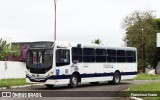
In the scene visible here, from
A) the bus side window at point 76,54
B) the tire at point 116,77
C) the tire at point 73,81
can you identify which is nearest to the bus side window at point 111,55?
the tire at point 116,77

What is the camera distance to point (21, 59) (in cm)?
4631

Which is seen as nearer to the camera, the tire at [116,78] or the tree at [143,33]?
the tire at [116,78]

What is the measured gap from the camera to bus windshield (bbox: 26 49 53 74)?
84.9 feet

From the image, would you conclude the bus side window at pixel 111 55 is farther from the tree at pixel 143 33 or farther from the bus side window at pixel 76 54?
the tree at pixel 143 33

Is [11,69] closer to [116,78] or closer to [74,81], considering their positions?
[116,78]

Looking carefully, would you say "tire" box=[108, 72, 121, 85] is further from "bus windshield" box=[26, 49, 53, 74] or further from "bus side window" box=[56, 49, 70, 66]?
"bus windshield" box=[26, 49, 53, 74]

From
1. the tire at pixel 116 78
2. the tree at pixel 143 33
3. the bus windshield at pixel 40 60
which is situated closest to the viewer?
the bus windshield at pixel 40 60

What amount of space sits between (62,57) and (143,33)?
43.7 metres

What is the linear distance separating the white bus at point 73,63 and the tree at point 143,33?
116 ft

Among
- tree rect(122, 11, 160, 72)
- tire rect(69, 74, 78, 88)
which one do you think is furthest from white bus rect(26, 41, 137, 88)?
tree rect(122, 11, 160, 72)

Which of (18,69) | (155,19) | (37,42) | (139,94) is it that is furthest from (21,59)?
(155,19)

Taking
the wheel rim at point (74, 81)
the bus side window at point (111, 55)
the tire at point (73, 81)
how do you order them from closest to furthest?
the tire at point (73, 81) → the wheel rim at point (74, 81) → the bus side window at point (111, 55)

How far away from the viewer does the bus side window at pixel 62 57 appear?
26.1 meters

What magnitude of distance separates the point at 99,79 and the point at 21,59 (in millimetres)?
17604
